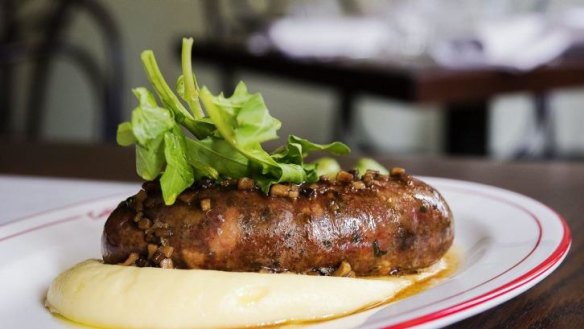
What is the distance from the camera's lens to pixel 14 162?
2.27m

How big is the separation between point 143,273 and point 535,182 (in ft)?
3.79

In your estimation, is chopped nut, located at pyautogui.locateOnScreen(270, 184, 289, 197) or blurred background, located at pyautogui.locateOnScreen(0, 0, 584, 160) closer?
chopped nut, located at pyautogui.locateOnScreen(270, 184, 289, 197)

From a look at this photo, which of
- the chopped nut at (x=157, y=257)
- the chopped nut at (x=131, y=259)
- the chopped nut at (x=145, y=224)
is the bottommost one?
the chopped nut at (x=131, y=259)

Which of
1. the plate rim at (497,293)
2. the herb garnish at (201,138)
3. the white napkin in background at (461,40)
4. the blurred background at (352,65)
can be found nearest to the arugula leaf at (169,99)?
the herb garnish at (201,138)

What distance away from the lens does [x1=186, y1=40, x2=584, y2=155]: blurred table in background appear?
10.2 feet

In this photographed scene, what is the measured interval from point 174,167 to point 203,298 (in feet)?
0.56

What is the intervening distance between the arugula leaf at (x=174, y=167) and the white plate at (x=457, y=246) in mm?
207

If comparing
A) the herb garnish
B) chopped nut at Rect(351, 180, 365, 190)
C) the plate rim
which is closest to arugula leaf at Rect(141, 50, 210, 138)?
the herb garnish

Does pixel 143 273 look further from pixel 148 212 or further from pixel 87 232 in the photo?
pixel 87 232

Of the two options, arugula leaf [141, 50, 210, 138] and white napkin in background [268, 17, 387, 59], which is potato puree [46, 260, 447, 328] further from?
white napkin in background [268, 17, 387, 59]

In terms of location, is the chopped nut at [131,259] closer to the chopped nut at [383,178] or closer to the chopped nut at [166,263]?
the chopped nut at [166,263]

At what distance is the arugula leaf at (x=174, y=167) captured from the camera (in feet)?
3.51

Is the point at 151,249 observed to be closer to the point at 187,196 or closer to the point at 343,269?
the point at 187,196

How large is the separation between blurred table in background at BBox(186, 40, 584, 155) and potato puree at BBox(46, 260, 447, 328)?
2.06m
